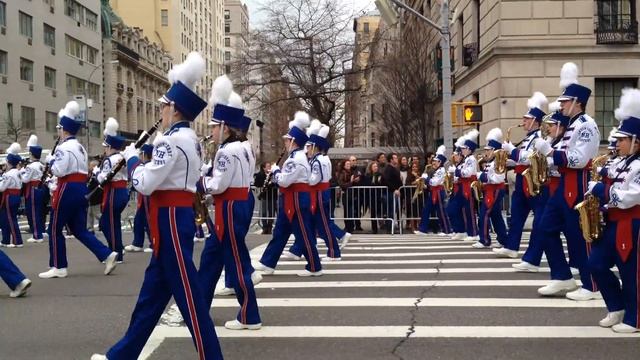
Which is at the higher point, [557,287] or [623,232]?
[623,232]

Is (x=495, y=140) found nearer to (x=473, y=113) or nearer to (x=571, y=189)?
(x=473, y=113)

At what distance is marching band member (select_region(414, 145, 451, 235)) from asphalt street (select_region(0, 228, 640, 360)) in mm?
5930

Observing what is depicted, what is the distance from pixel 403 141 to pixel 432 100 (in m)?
2.10

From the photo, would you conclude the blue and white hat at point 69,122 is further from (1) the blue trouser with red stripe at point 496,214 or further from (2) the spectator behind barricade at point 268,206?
(2) the spectator behind barricade at point 268,206

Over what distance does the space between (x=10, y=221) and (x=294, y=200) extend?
28.3 ft

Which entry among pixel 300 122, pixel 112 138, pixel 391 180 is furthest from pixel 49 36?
pixel 300 122

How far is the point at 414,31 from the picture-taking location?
98.3 feet

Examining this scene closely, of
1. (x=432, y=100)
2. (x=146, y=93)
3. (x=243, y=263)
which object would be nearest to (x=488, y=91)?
(x=432, y=100)

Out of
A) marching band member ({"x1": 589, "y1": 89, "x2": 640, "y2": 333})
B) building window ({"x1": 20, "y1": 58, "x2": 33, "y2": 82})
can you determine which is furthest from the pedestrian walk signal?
building window ({"x1": 20, "y1": 58, "x2": 33, "y2": 82})

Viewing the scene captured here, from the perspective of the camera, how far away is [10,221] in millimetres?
15258

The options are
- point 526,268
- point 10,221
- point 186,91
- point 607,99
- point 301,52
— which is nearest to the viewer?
point 186,91

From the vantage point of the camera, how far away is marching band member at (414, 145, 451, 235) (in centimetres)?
1670

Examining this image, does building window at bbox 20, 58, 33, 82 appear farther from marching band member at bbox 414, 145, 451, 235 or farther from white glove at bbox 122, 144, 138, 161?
white glove at bbox 122, 144, 138, 161

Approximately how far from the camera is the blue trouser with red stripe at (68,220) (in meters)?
9.62
